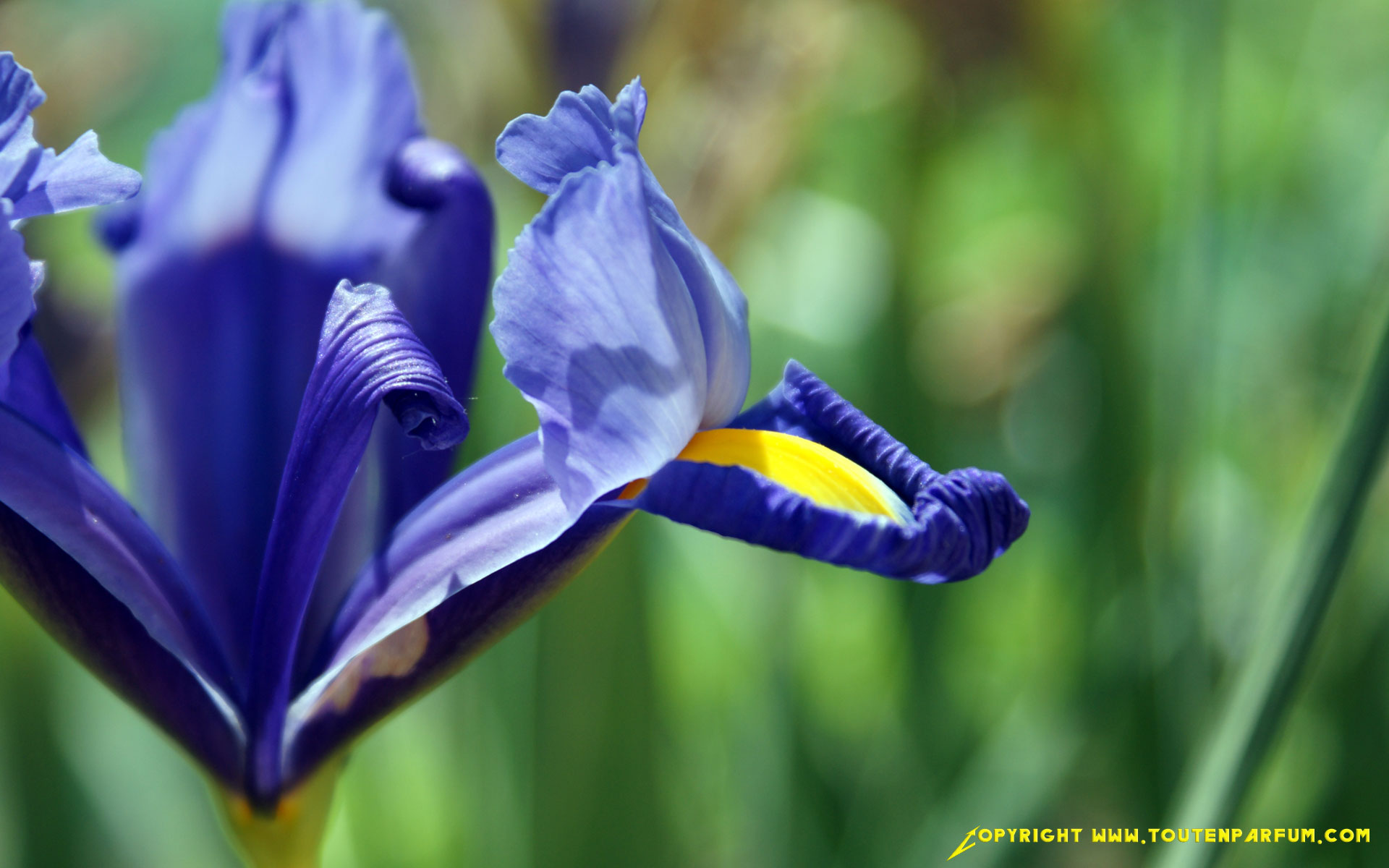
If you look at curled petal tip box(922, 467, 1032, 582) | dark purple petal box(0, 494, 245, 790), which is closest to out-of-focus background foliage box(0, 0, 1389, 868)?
curled petal tip box(922, 467, 1032, 582)

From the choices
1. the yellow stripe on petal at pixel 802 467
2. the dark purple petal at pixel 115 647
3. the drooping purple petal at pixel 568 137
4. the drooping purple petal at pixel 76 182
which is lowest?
the dark purple petal at pixel 115 647

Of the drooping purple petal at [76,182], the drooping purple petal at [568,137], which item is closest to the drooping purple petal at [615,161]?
the drooping purple petal at [568,137]

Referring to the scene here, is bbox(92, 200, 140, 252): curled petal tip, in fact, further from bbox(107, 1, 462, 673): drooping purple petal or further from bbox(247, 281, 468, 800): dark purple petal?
bbox(247, 281, 468, 800): dark purple petal

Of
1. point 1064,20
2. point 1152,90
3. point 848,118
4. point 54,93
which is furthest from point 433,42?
point 1152,90

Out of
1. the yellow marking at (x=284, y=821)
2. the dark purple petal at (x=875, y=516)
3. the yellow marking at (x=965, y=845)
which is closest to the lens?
the dark purple petal at (x=875, y=516)

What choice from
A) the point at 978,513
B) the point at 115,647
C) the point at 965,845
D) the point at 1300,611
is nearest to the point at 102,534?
the point at 115,647

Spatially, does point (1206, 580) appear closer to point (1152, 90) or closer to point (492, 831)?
point (492, 831)

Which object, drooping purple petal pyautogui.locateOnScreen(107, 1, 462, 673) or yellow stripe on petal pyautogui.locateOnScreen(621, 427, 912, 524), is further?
drooping purple petal pyautogui.locateOnScreen(107, 1, 462, 673)

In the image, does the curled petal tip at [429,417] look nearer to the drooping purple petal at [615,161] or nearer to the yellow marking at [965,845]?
the drooping purple petal at [615,161]
